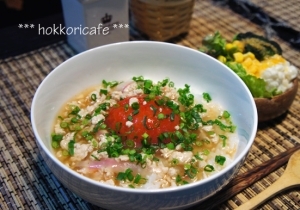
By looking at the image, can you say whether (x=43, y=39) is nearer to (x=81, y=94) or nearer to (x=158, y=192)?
(x=81, y=94)

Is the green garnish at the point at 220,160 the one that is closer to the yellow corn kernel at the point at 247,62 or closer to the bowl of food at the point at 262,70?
the bowl of food at the point at 262,70

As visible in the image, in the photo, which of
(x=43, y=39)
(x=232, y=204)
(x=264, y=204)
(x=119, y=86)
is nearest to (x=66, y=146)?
(x=119, y=86)

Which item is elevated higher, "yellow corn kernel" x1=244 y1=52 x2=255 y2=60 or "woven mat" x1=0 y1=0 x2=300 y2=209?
"yellow corn kernel" x1=244 y1=52 x2=255 y2=60

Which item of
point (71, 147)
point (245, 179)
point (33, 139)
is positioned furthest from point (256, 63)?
point (33, 139)

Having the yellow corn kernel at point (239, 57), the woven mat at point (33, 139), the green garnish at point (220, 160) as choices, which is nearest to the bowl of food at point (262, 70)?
the yellow corn kernel at point (239, 57)

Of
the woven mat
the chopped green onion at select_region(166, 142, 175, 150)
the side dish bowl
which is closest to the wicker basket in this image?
the woven mat

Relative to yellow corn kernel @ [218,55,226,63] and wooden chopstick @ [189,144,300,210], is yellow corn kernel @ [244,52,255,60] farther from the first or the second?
wooden chopstick @ [189,144,300,210]

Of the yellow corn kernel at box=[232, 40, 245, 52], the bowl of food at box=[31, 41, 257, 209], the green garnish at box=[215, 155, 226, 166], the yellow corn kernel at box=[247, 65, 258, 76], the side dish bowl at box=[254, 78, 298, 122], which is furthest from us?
Answer: the yellow corn kernel at box=[232, 40, 245, 52]
